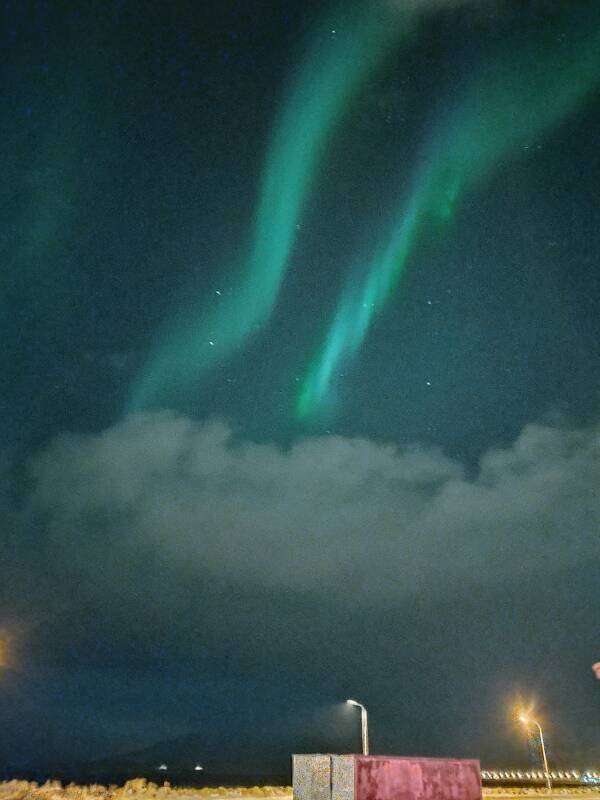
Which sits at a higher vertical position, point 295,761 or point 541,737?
point 541,737

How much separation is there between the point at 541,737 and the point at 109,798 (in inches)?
1051

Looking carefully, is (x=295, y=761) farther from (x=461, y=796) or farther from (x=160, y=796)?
(x=160, y=796)

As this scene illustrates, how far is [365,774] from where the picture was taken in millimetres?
22359

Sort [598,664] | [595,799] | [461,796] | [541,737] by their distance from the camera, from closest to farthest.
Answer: [598,664] → [461,796] → [595,799] → [541,737]

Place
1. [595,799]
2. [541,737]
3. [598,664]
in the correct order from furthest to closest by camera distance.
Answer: [541,737], [595,799], [598,664]

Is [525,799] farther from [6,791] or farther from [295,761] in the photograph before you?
[6,791]

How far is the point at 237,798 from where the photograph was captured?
32344 mm

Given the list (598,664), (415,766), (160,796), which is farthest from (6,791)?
(598,664)

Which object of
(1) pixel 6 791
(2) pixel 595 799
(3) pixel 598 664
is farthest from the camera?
(2) pixel 595 799

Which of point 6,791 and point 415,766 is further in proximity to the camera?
point 6,791

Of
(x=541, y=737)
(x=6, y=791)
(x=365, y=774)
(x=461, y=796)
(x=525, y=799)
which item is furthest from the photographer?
(x=541, y=737)

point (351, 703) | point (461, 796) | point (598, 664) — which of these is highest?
point (351, 703)

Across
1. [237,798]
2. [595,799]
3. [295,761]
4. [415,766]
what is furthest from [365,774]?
[595,799]

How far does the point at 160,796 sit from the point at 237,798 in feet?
12.5
